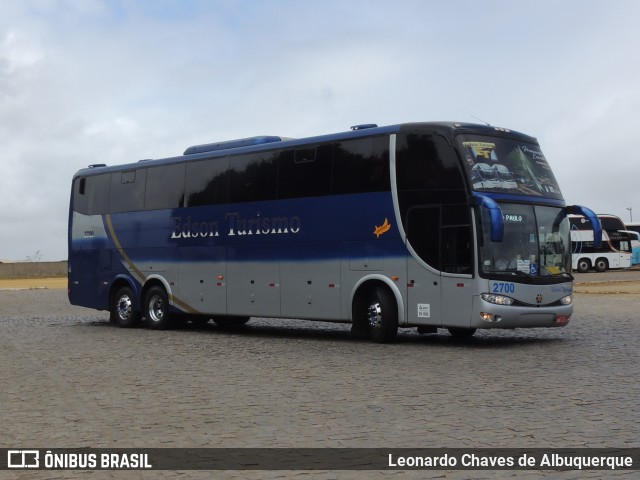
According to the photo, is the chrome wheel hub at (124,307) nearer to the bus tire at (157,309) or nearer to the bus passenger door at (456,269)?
the bus tire at (157,309)

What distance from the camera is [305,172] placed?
20000 millimetres

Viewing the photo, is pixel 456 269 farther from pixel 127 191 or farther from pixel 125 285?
pixel 125 285

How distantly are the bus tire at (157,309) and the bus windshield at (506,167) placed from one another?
9.16 m

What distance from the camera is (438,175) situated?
1756 centimetres

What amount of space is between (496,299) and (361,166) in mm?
3552

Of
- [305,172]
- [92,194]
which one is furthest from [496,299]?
[92,194]

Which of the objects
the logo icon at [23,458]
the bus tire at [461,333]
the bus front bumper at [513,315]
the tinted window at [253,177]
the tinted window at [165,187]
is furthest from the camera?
the tinted window at [165,187]

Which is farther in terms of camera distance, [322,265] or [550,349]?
[322,265]

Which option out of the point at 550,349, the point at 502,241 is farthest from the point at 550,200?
the point at 550,349

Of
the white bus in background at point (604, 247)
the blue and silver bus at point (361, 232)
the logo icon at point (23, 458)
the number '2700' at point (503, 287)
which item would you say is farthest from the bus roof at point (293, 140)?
the white bus in background at point (604, 247)

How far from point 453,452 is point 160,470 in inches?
86.0

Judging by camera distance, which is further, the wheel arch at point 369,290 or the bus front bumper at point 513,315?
the wheel arch at point 369,290

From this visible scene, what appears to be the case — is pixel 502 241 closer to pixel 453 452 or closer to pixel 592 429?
pixel 592 429

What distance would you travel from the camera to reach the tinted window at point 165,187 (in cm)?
2336
